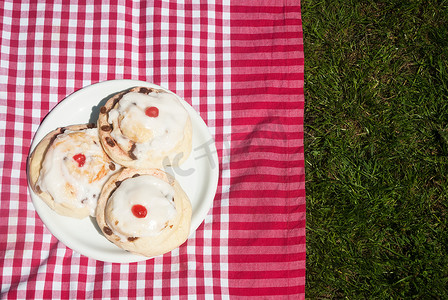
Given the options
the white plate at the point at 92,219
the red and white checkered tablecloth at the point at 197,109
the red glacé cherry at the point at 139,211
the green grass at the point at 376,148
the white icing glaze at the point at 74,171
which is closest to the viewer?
the red glacé cherry at the point at 139,211

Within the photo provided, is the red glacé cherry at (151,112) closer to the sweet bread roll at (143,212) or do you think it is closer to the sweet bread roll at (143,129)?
the sweet bread roll at (143,129)

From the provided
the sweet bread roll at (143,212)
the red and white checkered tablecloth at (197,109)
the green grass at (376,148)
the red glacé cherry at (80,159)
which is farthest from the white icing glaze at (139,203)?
the green grass at (376,148)

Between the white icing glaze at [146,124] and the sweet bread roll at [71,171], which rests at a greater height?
the white icing glaze at [146,124]

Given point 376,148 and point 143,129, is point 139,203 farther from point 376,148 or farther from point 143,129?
point 376,148

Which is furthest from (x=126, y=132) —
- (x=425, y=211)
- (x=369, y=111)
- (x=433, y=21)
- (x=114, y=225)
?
(x=433, y=21)

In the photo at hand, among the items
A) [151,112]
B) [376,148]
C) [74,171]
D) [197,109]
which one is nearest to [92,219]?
[74,171]

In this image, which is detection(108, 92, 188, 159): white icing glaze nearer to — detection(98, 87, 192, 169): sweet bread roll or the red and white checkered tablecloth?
detection(98, 87, 192, 169): sweet bread roll

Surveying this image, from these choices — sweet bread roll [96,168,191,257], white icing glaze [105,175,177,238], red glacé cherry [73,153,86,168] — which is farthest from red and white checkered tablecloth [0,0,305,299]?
red glacé cherry [73,153,86,168]

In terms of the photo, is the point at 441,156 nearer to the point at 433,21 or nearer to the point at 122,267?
the point at 433,21
